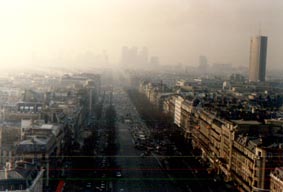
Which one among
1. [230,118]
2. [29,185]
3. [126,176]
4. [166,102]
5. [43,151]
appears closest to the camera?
[29,185]

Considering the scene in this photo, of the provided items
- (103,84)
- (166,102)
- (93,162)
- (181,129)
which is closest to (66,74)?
(103,84)

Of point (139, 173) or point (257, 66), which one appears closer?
point (139, 173)

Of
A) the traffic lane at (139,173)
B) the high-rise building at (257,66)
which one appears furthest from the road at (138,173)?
the high-rise building at (257,66)

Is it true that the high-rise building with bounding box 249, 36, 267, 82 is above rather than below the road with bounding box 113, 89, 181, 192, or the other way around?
above

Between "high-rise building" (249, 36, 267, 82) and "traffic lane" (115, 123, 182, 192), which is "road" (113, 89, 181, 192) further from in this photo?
"high-rise building" (249, 36, 267, 82)

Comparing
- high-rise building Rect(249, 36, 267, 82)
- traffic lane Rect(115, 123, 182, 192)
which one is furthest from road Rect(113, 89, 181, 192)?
high-rise building Rect(249, 36, 267, 82)

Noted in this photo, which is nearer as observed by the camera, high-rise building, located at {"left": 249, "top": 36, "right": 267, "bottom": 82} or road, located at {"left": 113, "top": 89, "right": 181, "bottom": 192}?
road, located at {"left": 113, "top": 89, "right": 181, "bottom": 192}

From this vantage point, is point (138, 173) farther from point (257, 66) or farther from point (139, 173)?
point (257, 66)

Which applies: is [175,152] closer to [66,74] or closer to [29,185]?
[29,185]

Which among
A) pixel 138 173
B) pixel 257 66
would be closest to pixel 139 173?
pixel 138 173

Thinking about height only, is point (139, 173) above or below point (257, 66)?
below

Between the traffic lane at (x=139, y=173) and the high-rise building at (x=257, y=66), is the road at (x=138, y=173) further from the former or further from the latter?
the high-rise building at (x=257, y=66)
